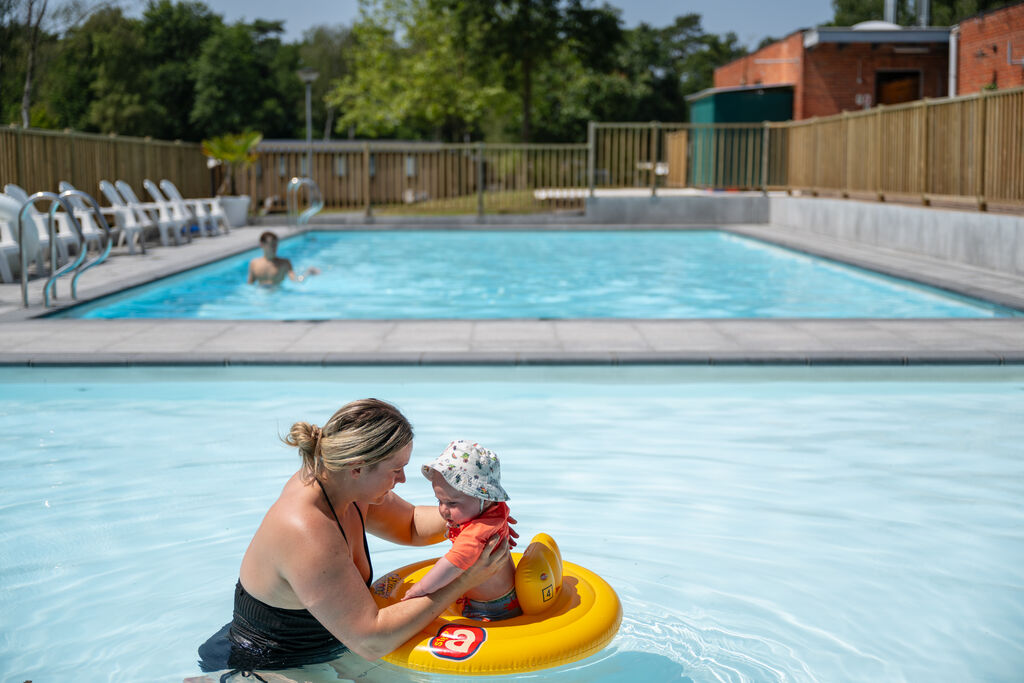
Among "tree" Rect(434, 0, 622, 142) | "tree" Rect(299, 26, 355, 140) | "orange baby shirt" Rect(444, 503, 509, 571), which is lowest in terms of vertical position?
"orange baby shirt" Rect(444, 503, 509, 571)

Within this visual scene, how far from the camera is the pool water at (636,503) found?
3611 mm

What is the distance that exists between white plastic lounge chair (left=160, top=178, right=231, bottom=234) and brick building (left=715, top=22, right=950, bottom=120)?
47.6 ft

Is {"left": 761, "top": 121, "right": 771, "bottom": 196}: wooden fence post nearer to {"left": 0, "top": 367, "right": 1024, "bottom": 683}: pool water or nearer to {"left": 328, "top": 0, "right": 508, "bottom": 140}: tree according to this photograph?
{"left": 328, "top": 0, "right": 508, "bottom": 140}: tree

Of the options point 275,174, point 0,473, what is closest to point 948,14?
point 275,174

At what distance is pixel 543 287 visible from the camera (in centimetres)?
1389

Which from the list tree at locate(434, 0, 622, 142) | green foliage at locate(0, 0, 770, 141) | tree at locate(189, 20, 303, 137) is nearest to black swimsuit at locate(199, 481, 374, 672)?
green foliage at locate(0, 0, 770, 141)

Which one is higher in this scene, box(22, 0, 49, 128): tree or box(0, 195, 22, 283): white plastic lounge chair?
box(22, 0, 49, 128): tree

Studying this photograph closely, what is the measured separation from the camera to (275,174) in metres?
25.5

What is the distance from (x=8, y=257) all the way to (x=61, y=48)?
130ft

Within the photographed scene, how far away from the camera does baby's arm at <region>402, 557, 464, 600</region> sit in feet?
9.30

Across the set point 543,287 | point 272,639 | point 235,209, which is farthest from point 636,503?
point 235,209

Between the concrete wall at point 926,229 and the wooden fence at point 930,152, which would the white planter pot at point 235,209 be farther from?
the wooden fence at point 930,152

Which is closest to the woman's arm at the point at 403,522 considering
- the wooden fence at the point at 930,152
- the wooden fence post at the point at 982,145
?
the wooden fence at the point at 930,152

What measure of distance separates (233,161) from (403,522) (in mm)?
20914
